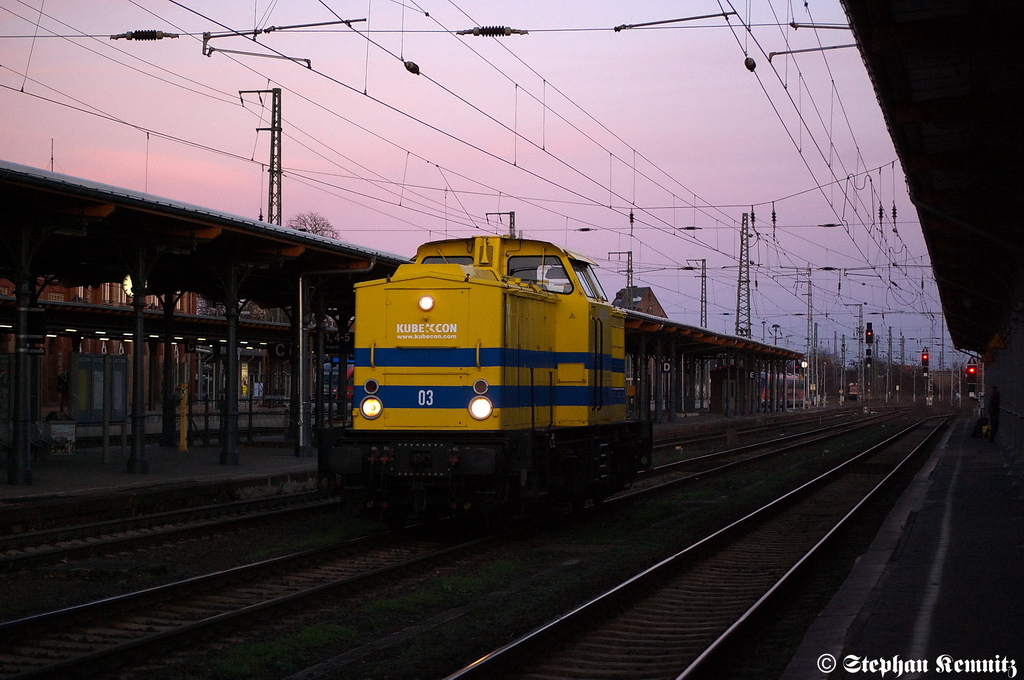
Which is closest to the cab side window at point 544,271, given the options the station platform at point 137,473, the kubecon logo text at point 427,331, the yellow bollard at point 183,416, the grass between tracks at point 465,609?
the kubecon logo text at point 427,331

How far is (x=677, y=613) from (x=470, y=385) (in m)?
4.30

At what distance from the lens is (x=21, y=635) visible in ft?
25.7

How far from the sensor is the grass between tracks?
24.0 feet

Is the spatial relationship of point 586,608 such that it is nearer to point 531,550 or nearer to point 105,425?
point 531,550

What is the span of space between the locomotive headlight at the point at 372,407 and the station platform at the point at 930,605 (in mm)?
5903

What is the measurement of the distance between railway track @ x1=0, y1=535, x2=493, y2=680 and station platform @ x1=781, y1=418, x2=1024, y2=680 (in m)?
4.47

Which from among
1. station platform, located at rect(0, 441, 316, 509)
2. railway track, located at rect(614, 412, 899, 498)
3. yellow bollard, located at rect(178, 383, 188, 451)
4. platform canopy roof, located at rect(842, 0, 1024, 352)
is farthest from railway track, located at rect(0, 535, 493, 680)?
yellow bollard, located at rect(178, 383, 188, 451)

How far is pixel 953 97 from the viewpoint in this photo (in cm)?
1376

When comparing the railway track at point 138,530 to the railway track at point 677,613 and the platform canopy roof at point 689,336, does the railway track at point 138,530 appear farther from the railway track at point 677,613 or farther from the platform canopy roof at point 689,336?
the platform canopy roof at point 689,336

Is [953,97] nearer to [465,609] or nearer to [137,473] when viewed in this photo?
[465,609]

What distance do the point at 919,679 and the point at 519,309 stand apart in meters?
7.61

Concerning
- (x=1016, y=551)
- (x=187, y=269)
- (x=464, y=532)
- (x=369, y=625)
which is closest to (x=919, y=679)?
(x=369, y=625)

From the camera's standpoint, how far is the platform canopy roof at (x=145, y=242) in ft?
52.2

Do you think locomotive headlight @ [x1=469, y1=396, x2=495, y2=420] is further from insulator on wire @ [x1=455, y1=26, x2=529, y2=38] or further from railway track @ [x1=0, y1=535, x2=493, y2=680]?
insulator on wire @ [x1=455, y1=26, x2=529, y2=38]
